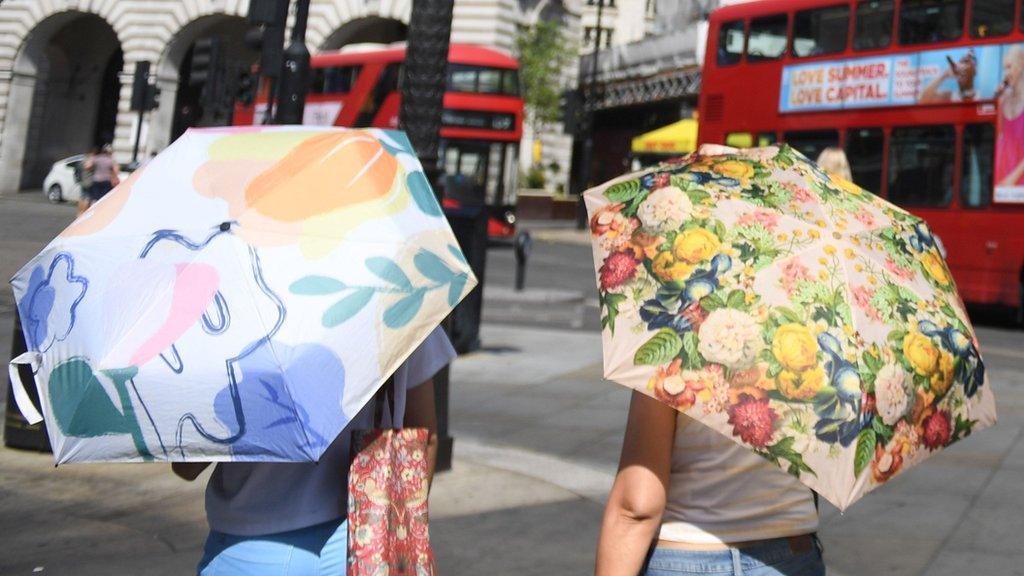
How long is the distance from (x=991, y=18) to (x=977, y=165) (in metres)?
1.82

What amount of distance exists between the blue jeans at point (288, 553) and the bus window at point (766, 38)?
711 inches

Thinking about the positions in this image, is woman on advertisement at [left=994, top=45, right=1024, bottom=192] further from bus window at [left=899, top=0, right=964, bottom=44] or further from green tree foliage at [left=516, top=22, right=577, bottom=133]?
green tree foliage at [left=516, top=22, right=577, bottom=133]

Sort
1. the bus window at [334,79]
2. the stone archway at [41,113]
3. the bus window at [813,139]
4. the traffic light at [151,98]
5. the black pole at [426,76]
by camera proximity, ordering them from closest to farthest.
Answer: the stone archway at [41,113] < the black pole at [426,76] < the traffic light at [151,98] < the bus window at [813,139] < the bus window at [334,79]

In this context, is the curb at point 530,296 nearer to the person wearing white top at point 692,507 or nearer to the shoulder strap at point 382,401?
the shoulder strap at point 382,401

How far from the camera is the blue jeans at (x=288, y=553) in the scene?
2809 millimetres

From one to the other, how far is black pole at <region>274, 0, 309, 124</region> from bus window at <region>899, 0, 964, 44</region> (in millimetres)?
10805

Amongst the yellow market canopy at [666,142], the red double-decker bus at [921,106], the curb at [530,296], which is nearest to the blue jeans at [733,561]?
the red double-decker bus at [921,106]

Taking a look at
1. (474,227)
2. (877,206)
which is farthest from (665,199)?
(474,227)

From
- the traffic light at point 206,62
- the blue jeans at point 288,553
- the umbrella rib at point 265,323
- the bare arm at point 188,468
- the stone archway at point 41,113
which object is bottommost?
the blue jeans at point 288,553

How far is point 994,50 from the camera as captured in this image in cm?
1716

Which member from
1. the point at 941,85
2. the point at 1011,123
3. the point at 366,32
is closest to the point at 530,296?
the point at 941,85

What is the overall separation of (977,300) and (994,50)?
315 cm

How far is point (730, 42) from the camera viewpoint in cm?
2106

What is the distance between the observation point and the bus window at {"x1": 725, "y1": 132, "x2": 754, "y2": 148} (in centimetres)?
2026
